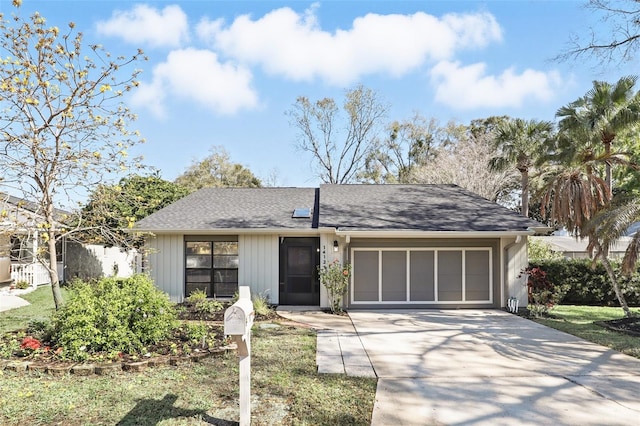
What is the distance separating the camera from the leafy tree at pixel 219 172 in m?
32.9

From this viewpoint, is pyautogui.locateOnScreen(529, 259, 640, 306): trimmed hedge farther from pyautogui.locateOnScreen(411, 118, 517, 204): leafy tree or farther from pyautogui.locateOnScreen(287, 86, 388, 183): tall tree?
pyautogui.locateOnScreen(287, 86, 388, 183): tall tree

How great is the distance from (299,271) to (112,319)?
6.80m

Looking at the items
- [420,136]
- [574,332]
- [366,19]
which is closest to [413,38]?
[366,19]

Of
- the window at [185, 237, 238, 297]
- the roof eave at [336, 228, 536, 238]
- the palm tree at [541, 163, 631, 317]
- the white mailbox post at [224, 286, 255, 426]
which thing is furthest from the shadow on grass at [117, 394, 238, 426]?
the palm tree at [541, 163, 631, 317]

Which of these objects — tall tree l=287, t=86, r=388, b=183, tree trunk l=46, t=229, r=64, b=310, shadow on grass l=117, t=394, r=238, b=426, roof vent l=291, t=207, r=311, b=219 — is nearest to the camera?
shadow on grass l=117, t=394, r=238, b=426

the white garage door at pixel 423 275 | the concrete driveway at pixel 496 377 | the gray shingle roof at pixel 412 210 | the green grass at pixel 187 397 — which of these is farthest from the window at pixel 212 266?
the green grass at pixel 187 397

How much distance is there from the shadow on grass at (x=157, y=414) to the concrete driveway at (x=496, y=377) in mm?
1703

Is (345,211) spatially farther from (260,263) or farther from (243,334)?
(243,334)

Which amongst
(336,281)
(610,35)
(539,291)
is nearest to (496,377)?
(336,281)

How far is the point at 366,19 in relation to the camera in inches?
589

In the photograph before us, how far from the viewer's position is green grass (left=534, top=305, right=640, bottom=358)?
25.3ft

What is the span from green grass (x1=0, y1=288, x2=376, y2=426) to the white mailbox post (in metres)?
0.24

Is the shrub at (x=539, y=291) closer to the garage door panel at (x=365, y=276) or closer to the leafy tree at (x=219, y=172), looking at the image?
the garage door panel at (x=365, y=276)

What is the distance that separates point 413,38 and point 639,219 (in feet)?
29.3
